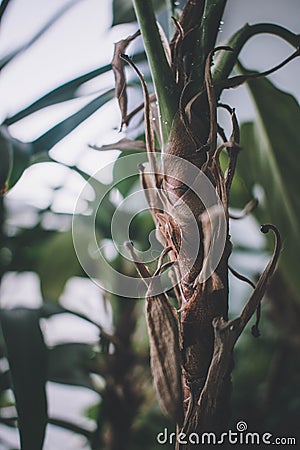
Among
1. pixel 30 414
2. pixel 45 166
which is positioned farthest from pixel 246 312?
pixel 45 166

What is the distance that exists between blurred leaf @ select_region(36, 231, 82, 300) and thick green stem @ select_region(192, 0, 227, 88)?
323 mm

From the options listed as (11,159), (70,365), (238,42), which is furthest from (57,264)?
(238,42)

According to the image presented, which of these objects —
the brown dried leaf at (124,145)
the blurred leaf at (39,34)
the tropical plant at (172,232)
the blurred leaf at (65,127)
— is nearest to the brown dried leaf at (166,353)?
the tropical plant at (172,232)

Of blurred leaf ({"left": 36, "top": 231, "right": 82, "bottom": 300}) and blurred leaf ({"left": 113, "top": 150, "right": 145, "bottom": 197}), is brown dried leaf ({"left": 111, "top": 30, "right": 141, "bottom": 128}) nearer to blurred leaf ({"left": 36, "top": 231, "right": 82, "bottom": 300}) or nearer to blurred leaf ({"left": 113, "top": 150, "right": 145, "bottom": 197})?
blurred leaf ({"left": 113, "top": 150, "right": 145, "bottom": 197})

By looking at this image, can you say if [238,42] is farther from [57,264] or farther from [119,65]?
[57,264]

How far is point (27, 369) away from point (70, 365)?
180 mm

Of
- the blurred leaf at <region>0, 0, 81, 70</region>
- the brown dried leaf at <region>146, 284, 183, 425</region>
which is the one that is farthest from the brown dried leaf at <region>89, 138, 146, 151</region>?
the blurred leaf at <region>0, 0, 81, 70</region>

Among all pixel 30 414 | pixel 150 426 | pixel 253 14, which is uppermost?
pixel 253 14

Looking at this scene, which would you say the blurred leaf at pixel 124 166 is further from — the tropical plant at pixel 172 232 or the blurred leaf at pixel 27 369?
the blurred leaf at pixel 27 369

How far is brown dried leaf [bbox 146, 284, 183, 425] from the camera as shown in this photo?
0.87ft

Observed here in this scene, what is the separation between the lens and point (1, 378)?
0.54m

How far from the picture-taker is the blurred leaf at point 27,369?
305 mm

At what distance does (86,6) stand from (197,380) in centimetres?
41

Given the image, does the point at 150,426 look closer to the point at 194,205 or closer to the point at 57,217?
the point at 57,217
